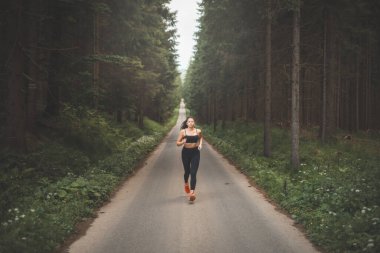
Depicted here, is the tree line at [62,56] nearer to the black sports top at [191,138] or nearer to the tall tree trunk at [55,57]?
the tall tree trunk at [55,57]

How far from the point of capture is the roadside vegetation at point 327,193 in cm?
673

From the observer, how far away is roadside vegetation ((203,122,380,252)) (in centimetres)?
673

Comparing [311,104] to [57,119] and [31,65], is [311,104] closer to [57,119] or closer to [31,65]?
[57,119]

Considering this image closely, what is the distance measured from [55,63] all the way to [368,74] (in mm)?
27421

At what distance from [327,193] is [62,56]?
1360cm

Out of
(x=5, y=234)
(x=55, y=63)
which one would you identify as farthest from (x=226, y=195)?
(x=55, y=63)

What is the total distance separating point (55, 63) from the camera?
17625 mm

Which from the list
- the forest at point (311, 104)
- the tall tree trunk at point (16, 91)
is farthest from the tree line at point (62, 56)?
the forest at point (311, 104)

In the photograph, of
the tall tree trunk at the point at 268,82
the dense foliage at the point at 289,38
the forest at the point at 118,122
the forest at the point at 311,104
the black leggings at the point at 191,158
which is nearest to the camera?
the forest at the point at 118,122

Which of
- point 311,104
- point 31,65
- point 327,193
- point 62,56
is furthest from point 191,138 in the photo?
point 311,104

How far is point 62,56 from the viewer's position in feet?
57.6

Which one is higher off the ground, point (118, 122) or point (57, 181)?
point (118, 122)

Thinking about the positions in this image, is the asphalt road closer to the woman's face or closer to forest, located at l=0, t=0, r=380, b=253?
forest, located at l=0, t=0, r=380, b=253

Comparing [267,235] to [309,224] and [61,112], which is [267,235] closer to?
[309,224]
